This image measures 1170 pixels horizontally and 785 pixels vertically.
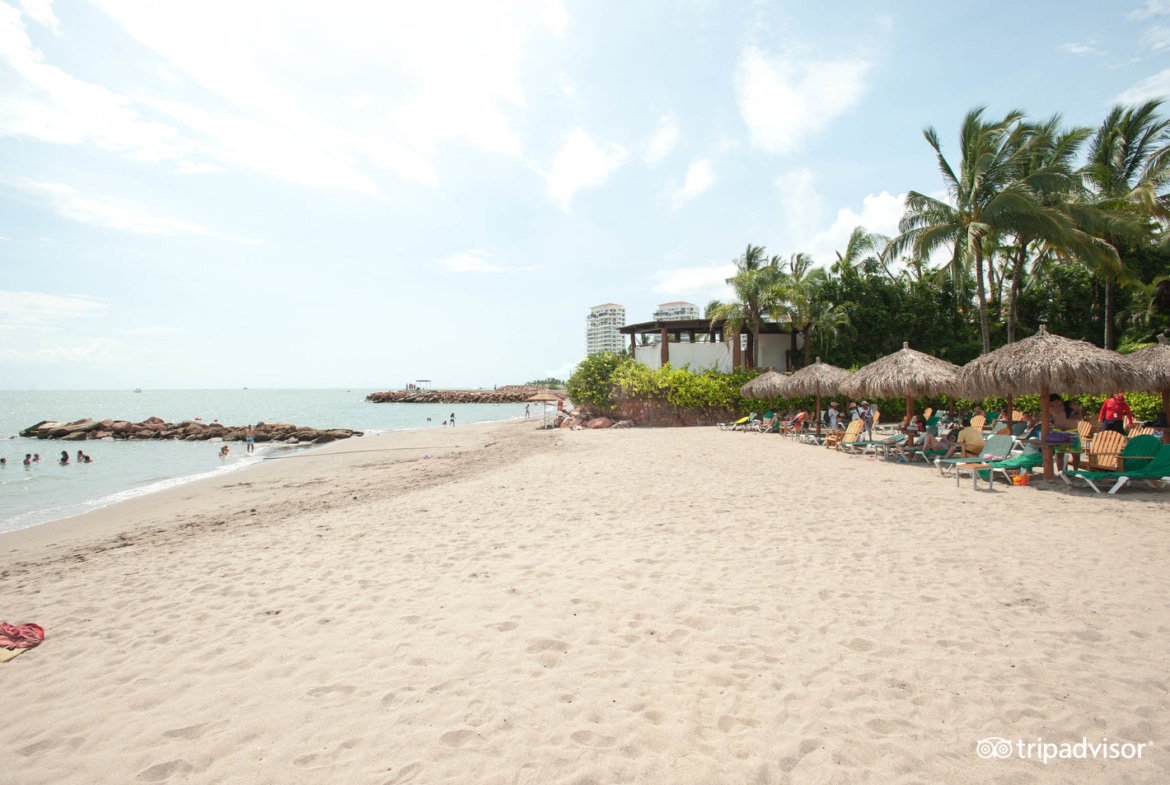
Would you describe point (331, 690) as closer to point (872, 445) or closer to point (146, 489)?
point (872, 445)

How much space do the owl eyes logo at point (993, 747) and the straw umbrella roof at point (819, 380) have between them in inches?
550

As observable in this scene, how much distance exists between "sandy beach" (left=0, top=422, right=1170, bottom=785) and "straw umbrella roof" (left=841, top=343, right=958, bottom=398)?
5.14 meters

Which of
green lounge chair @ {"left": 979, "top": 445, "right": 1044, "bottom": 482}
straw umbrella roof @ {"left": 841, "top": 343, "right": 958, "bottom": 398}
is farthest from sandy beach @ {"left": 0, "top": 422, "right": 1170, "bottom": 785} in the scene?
straw umbrella roof @ {"left": 841, "top": 343, "right": 958, "bottom": 398}

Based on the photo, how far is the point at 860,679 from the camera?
3221 mm

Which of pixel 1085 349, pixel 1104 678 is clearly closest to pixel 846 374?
pixel 1085 349

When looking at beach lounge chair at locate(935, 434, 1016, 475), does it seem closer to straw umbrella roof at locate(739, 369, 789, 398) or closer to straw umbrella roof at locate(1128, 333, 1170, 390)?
straw umbrella roof at locate(1128, 333, 1170, 390)

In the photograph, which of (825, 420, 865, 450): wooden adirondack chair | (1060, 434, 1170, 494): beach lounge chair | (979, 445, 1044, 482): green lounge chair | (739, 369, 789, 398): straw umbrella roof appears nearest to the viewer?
(1060, 434, 1170, 494): beach lounge chair

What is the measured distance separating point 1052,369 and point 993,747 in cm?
866

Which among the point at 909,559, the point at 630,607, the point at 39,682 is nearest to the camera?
the point at 39,682

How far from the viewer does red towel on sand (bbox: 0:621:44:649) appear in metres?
4.07

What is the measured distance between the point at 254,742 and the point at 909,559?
5.46 metres

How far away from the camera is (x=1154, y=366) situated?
10.2 metres

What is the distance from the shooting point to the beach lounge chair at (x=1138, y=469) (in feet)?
25.9

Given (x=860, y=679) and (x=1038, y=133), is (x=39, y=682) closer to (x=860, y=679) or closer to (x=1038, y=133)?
(x=860, y=679)
